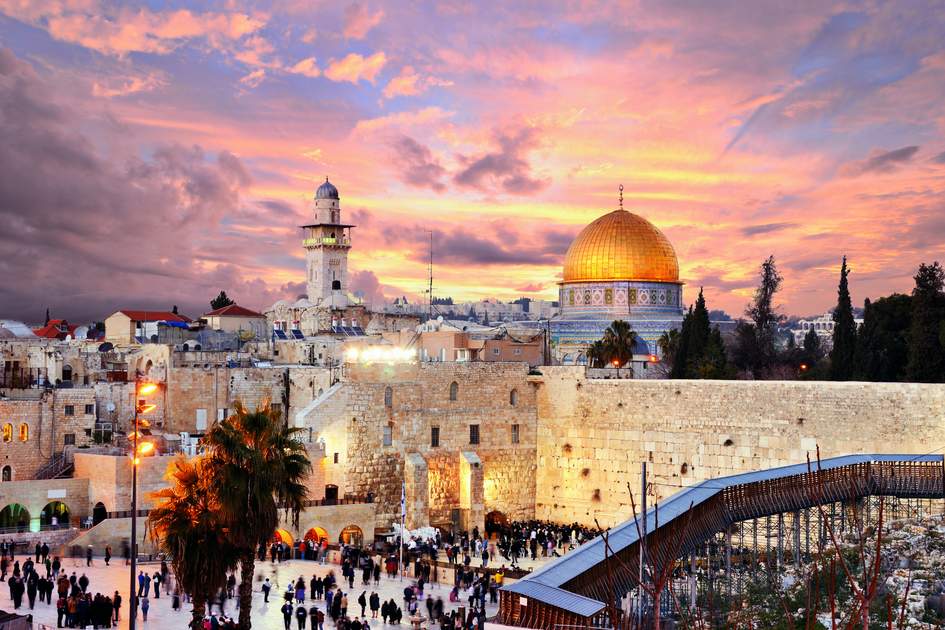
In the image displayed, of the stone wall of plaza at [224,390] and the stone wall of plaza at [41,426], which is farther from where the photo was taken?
the stone wall of plaza at [224,390]

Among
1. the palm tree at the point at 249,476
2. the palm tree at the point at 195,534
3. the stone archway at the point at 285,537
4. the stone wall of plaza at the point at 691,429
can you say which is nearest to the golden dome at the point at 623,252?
the stone wall of plaza at the point at 691,429

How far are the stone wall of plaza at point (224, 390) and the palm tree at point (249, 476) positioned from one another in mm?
17108

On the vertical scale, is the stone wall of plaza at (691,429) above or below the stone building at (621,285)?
below

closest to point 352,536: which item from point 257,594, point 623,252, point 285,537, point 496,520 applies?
point 285,537

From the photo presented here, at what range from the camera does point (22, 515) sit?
2642cm

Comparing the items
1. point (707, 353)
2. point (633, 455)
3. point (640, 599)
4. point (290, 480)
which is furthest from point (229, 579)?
point (707, 353)

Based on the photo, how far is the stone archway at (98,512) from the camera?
86.4ft

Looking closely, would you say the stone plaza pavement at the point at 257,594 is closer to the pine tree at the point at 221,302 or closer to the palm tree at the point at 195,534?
the palm tree at the point at 195,534

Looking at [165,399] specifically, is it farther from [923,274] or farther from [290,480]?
[923,274]

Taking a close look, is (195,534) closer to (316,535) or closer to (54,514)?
(316,535)

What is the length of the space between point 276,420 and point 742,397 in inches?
589

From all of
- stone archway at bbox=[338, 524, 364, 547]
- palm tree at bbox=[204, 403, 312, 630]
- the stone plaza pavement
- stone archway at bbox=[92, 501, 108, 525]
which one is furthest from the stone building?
palm tree at bbox=[204, 403, 312, 630]

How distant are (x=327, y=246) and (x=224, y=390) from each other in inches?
1026

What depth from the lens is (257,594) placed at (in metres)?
21.1
